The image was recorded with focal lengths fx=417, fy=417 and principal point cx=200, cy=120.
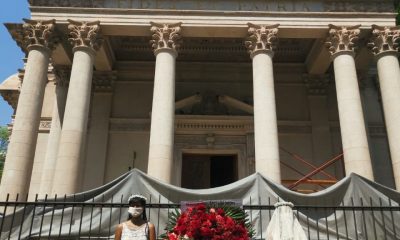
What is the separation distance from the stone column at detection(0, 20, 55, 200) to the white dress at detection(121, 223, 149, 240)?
9421 millimetres

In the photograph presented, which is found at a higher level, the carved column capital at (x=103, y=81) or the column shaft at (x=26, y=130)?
the carved column capital at (x=103, y=81)

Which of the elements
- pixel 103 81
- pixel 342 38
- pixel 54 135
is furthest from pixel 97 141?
pixel 342 38

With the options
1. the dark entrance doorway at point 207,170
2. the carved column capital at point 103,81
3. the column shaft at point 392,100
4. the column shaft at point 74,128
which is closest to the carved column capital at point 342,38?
the column shaft at point 392,100

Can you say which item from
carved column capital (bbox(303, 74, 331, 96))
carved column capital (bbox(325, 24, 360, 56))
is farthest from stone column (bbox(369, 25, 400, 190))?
carved column capital (bbox(303, 74, 331, 96))

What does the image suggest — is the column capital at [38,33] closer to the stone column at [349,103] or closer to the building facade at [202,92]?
the building facade at [202,92]

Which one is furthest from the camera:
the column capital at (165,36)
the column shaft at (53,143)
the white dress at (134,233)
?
the column shaft at (53,143)

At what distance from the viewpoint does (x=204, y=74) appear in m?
22.1

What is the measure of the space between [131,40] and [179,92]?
3.61 m

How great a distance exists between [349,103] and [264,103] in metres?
3.25

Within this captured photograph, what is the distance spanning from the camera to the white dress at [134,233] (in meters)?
6.65

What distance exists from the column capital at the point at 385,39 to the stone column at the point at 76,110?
11.6 m

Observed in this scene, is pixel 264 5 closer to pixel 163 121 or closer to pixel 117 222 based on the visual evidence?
pixel 163 121

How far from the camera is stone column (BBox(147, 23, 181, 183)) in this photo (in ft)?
49.3

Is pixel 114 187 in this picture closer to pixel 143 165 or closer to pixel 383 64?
pixel 143 165
